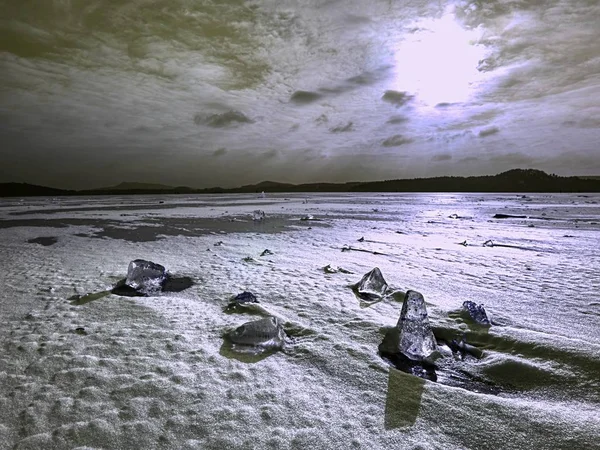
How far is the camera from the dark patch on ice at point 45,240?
26.9 ft

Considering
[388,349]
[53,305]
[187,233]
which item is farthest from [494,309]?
[187,233]

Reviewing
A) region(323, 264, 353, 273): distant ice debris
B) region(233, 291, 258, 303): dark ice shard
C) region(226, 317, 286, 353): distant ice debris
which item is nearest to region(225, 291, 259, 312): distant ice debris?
region(233, 291, 258, 303): dark ice shard

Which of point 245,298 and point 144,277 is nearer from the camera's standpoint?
point 245,298

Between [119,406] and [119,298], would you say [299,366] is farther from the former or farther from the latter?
[119,298]

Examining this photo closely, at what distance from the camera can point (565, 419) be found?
6.63 ft

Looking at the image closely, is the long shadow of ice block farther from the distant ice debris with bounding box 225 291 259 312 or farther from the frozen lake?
the distant ice debris with bounding box 225 291 259 312

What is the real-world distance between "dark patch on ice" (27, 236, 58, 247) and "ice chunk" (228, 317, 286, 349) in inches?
291

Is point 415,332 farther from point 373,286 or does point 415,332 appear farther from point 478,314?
point 373,286

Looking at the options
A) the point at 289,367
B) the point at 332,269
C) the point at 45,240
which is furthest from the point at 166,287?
the point at 45,240

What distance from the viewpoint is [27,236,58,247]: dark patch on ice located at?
26.9 ft

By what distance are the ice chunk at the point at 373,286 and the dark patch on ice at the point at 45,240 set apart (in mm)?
7776

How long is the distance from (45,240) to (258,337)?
28.3 feet

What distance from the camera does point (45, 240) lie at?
871cm

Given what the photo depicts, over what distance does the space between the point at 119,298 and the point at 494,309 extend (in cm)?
461
